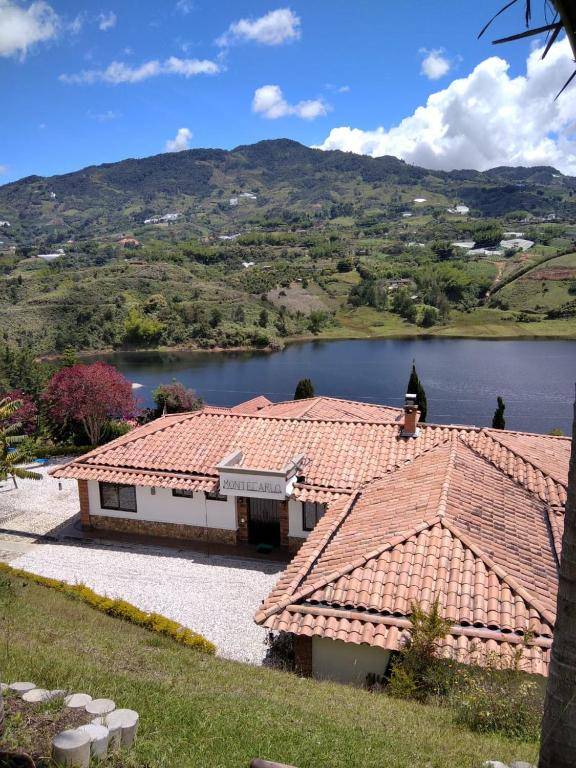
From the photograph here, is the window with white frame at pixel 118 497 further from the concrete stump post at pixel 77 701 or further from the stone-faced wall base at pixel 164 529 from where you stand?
the concrete stump post at pixel 77 701

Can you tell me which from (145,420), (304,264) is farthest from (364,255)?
(145,420)

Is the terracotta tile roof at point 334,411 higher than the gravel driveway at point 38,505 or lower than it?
higher

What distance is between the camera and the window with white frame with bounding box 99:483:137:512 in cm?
1731

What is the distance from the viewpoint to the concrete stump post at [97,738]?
4.21m

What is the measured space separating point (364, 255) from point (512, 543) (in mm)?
151665

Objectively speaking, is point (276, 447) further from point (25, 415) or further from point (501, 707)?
point (25, 415)

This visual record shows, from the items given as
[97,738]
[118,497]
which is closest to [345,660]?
[97,738]

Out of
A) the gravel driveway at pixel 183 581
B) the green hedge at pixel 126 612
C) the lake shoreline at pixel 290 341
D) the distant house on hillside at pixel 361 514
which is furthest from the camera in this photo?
the lake shoreline at pixel 290 341

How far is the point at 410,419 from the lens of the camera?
17.2m

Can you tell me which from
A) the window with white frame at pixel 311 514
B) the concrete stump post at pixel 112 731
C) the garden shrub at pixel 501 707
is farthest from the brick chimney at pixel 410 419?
the concrete stump post at pixel 112 731

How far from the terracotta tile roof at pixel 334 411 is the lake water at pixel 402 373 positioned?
85.5ft

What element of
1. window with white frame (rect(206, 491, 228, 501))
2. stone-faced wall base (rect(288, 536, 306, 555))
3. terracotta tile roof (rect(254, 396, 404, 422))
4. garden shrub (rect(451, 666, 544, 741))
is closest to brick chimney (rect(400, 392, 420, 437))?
terracotta tile roof (rect(254, 396, 404, 422))

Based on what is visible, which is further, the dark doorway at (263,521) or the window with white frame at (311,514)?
the dark doorway at (263,521)

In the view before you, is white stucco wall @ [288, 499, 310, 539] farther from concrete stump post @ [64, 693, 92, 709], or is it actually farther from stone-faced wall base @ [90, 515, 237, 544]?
concrete stump post @ [64, 693, 92, 709]
